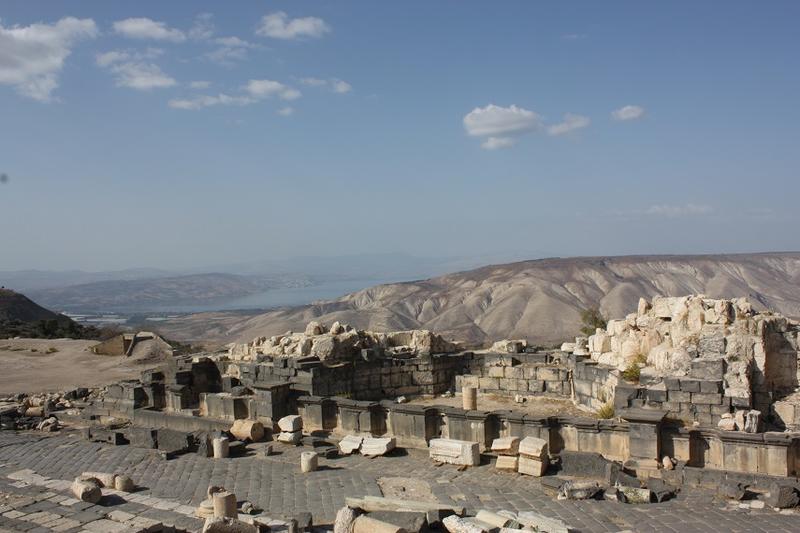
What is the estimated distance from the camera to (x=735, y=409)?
1095cm

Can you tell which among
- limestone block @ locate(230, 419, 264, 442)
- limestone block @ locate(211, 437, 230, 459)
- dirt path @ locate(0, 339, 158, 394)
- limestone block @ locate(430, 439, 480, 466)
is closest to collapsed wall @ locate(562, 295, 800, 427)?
limestone block @ locate(430, 439, 480, 466)

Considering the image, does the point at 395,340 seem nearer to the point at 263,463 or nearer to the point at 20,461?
the point at 263,463

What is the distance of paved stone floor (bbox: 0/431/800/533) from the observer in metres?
8.38

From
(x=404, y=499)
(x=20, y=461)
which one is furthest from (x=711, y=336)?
(x=20, y=461)

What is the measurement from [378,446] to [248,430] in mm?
3049

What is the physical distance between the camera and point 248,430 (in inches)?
520

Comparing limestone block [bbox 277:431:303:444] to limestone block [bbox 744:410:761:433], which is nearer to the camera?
limestone block [bbox 744:410:761:433]

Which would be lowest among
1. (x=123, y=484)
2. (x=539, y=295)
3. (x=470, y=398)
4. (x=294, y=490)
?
(x=294, y=490)

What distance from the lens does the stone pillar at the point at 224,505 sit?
860 centimetres

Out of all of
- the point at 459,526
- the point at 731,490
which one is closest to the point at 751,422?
the point at 731,490

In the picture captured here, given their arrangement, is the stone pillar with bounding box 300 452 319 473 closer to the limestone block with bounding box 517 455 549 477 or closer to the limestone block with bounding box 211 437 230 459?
the limestone block with bounding box 211 437 230 459

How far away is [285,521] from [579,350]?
410 inches

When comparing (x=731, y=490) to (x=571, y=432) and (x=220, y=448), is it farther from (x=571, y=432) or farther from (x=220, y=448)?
(x=220, y=448)

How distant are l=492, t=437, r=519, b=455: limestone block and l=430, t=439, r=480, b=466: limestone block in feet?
1.18
